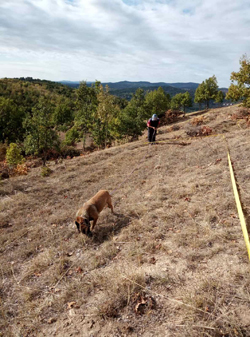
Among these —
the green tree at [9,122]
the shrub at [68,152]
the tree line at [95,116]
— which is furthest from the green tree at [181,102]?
the green tree at [9,122]

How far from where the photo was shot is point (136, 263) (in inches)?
165

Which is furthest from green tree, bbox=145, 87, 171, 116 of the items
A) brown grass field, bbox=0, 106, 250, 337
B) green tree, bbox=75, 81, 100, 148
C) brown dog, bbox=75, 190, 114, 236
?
brown dog, bbox=75, 190, 114, 236

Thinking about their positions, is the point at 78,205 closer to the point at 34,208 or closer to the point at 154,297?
the point at 34,208

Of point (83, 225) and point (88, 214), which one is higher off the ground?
point (88, 214)

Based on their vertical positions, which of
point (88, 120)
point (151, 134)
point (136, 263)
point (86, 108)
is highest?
point (86, 108)

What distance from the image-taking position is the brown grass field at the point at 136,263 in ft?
9.68

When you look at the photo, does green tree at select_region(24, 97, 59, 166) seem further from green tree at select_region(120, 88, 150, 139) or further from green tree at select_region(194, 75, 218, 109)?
green tree at select_region(194, 75, 218, 109)

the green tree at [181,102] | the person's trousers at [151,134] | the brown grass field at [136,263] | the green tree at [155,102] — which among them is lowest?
the brown grass field at [136,263]

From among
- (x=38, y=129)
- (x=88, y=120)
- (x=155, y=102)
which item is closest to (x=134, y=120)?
(x=88, y=120)

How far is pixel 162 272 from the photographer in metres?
3.77

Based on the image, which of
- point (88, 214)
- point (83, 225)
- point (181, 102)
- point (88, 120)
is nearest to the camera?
point (83, 225)

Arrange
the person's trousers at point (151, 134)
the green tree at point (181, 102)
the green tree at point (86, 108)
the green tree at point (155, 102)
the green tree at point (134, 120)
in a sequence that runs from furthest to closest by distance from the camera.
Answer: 1. the green tree at point (181, 102)
2. the green tree at point (155, 102)
3. the green tree at point (86, 108)
4. the green tree at point (134, 120)
5. the person's trousers at point (151, 134)

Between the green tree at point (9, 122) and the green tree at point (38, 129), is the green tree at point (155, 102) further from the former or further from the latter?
the green tree at point (9, 122)

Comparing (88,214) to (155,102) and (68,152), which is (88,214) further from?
(155,102)
